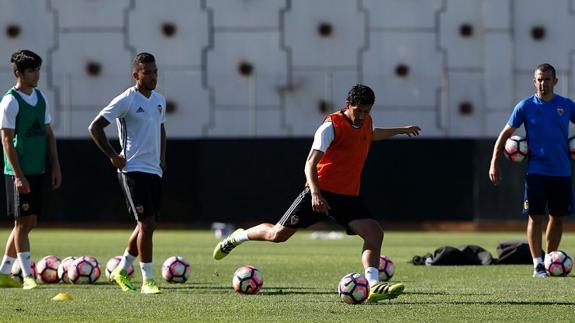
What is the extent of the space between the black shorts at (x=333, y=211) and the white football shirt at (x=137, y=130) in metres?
1.24

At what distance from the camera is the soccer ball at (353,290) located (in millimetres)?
9125

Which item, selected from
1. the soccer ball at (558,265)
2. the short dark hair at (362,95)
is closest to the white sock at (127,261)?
the short dark hair at (362,95)

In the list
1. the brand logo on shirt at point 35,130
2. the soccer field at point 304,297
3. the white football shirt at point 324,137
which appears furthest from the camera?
the brand logo on shirt at point 35,130

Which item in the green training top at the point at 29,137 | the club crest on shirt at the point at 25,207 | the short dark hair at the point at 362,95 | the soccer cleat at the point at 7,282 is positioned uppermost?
the short dark hair at the point at 362,95

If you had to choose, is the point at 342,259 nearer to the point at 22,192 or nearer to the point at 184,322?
the point at 22,192

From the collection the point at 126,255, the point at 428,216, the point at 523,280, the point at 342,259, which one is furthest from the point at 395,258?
the point at 428,216

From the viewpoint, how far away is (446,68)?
29.1 m

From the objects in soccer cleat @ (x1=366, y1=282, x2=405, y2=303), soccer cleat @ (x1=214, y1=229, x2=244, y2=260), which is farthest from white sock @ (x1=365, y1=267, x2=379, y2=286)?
soccer cleat @ (x1=214, y1=229, x2=244, y2=260)

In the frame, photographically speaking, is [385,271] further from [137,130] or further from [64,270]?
[64,270]

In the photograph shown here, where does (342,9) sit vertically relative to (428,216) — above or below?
above

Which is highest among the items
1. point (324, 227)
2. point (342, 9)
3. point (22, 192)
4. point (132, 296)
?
point (342, 9)

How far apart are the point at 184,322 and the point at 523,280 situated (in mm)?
4297

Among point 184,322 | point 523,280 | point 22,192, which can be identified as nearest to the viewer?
point 184,322

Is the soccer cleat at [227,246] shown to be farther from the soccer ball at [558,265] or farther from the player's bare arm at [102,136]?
the soccer ball at [558,265]
